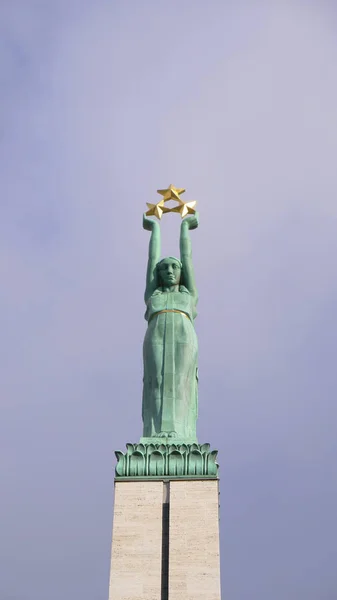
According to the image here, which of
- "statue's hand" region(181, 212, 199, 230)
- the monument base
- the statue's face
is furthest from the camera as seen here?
"statue's hand" region(181, 212, 199, 230)

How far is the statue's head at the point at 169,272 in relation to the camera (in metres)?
20.0

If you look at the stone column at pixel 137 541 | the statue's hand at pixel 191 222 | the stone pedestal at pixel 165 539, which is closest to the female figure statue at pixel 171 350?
the statue's hand at pixel 191 222

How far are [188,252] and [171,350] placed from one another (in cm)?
274

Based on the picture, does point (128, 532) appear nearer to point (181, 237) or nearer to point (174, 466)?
point (174, 466)

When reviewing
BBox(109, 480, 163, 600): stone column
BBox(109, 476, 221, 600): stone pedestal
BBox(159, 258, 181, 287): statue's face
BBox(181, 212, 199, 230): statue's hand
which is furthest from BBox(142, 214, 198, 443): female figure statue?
BBox(109, 480, 163, 600): stone column

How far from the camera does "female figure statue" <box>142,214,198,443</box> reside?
18078 mm

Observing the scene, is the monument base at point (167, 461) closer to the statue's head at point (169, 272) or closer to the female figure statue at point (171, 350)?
the female figure statue at point (171, 350)

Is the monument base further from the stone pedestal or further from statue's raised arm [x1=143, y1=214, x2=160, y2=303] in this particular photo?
statue's raised arm [x1=143, y1=214, x2=160, y2=303]

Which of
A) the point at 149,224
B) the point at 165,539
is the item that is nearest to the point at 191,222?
the point at 149,224

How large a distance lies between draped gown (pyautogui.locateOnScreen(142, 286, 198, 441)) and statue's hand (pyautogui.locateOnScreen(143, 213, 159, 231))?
2.12 m

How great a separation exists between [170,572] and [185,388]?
3.93 meters

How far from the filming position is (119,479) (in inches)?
658

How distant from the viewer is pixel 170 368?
18578 millimetres

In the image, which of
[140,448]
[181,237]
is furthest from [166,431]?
[181,237]
